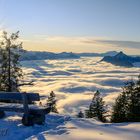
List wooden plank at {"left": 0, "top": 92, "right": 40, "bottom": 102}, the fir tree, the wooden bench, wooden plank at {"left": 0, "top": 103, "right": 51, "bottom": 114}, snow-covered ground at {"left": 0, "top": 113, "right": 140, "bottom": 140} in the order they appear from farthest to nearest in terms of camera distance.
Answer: the fir tree < wooden plank at {"left": 0, "top": 92, "right": 40, "bottom": 102} < wooden plank at {"left": 0, "top": 103, "right": 51, "bottom": 114} < the wooden bench < snow-covered ground at {"left": 0, "top": 113, "right": 140, "bottom": 140}


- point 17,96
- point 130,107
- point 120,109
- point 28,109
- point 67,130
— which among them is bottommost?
point 120,109

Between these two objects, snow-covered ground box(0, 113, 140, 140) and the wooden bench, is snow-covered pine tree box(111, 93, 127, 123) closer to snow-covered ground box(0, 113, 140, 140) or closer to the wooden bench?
snow-covered ground box(0, 113, 140, 140)

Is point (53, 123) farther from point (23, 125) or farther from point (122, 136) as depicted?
point (122, 136)

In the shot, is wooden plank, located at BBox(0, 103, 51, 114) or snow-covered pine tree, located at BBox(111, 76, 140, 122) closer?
wooden plank, located at BBox(0, 103, 51, 114)

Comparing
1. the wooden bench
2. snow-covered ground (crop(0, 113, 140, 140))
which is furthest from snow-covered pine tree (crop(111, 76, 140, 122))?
the wooden bench

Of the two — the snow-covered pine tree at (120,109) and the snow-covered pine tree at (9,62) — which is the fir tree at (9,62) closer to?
the snow-covered pine tree at (9,62)

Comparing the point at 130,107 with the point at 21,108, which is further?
the point at 130,107

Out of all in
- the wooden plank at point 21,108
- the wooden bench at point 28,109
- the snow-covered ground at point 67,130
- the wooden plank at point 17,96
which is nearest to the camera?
the snow-covered ground at point 67,130

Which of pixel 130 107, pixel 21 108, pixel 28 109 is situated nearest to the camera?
pixel 28 109

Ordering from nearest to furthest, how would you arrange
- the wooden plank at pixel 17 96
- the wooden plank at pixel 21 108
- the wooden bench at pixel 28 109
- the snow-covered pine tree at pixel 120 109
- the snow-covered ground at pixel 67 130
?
the snow-covered ground at pixel 67 130 < the wooden bench at pixel 28 109 < the wooden plank at pixel 21 108 < the wooden plank at pixel 17 96 < the snow-covered pine tree at pixel 120 109

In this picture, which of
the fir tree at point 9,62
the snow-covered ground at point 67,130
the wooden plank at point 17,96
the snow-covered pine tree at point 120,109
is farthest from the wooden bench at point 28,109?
the snow-covered pine tree at point 120,109

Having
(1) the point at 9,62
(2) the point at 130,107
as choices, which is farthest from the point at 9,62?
(2) the point at 130,107

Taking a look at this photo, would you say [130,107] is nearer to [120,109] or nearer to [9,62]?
[120,109]

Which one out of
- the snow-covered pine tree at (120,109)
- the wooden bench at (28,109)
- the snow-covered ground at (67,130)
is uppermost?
the wooden bench at (28,109)
